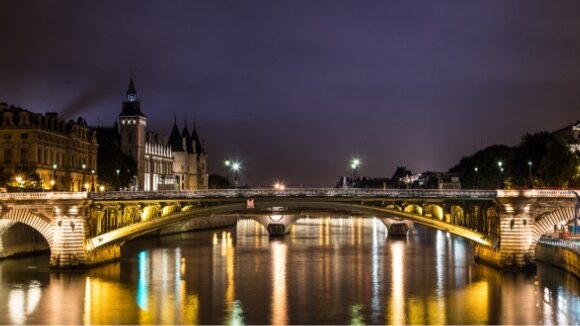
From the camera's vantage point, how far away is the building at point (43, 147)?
102 metres

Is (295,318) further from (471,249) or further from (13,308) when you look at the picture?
(471,249)

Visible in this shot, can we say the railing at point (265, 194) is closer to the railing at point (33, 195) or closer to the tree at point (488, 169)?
the railing at point (33, 195)

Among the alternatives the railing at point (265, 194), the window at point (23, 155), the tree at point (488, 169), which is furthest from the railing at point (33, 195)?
the tree at point (488, 169)

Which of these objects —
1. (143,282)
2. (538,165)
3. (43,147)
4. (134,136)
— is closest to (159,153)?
(134,136)

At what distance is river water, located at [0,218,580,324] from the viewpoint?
51.4 m

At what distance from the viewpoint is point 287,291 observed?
200ft

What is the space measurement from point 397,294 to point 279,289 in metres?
8.16

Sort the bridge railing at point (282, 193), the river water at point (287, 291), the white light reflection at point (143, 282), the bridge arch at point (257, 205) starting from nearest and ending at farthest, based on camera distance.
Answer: the river water at point (287, 291)
the white light reflection at point (143, 282)
the bridge railing at point (282, 193)
the bridge arch at point (257, 205)

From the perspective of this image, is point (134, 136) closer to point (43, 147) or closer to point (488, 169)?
point (43, 147)

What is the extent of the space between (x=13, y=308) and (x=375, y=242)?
2437 inches

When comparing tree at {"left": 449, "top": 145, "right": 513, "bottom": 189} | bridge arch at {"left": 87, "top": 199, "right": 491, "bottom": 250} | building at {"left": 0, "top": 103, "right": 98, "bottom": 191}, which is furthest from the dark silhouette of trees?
building at {"left": 0, "top": 103, "right": 98, "bottom": 191}

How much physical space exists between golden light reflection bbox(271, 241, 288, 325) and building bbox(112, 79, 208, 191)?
63.8 m

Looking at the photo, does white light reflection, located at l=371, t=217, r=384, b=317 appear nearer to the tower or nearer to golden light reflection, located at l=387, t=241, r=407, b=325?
golden light reflection, located at l=387, t=241, r=407, b=325

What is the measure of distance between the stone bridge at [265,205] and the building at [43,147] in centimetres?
2440
